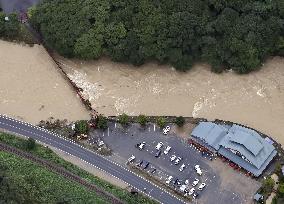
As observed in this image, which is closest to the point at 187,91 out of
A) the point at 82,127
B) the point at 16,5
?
the point at 82,127

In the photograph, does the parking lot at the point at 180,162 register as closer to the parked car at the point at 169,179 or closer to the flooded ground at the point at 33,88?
the parked car at the point at 169,179

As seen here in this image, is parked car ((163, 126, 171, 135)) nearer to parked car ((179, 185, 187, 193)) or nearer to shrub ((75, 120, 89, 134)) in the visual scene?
parked car ((179, 185, 187, 193))

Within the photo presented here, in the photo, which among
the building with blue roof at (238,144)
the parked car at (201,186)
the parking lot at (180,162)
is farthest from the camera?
the building with blue roof at (238,144)

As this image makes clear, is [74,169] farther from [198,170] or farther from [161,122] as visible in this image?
[198,170]

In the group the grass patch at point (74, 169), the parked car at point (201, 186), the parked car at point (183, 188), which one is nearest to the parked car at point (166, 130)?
the parked car at point (183, 188)

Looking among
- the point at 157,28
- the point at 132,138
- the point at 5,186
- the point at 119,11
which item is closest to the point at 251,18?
the point at 157,28
